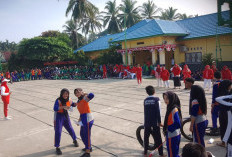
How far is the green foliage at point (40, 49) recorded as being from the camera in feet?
A: 108

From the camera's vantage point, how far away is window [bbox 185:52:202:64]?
76.2ft

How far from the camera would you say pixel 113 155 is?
5.34m

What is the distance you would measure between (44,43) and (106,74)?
1392 cm

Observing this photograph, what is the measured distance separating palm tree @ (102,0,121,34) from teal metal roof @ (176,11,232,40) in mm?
22492

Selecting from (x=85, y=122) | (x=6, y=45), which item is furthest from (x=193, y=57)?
(x=6, y=45)

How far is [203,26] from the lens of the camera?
23.7m

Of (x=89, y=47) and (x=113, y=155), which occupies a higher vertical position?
(x=89, y=47)

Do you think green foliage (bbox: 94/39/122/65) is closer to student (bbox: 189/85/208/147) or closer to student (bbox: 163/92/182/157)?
student (bbox: 189/85/208/147)

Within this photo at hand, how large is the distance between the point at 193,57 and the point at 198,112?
20.6m

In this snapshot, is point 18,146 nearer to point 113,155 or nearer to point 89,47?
point 113,155

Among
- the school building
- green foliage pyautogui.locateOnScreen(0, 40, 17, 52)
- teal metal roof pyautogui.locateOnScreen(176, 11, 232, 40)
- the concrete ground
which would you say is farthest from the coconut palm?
green foliage pyautogui.locateOnScreen(0, 40, 17, 52)

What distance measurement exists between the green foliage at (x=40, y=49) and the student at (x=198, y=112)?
31.5 metres

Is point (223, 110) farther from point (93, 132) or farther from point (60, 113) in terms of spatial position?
point (93, 132)

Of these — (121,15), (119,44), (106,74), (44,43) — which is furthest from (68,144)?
(121,15)
